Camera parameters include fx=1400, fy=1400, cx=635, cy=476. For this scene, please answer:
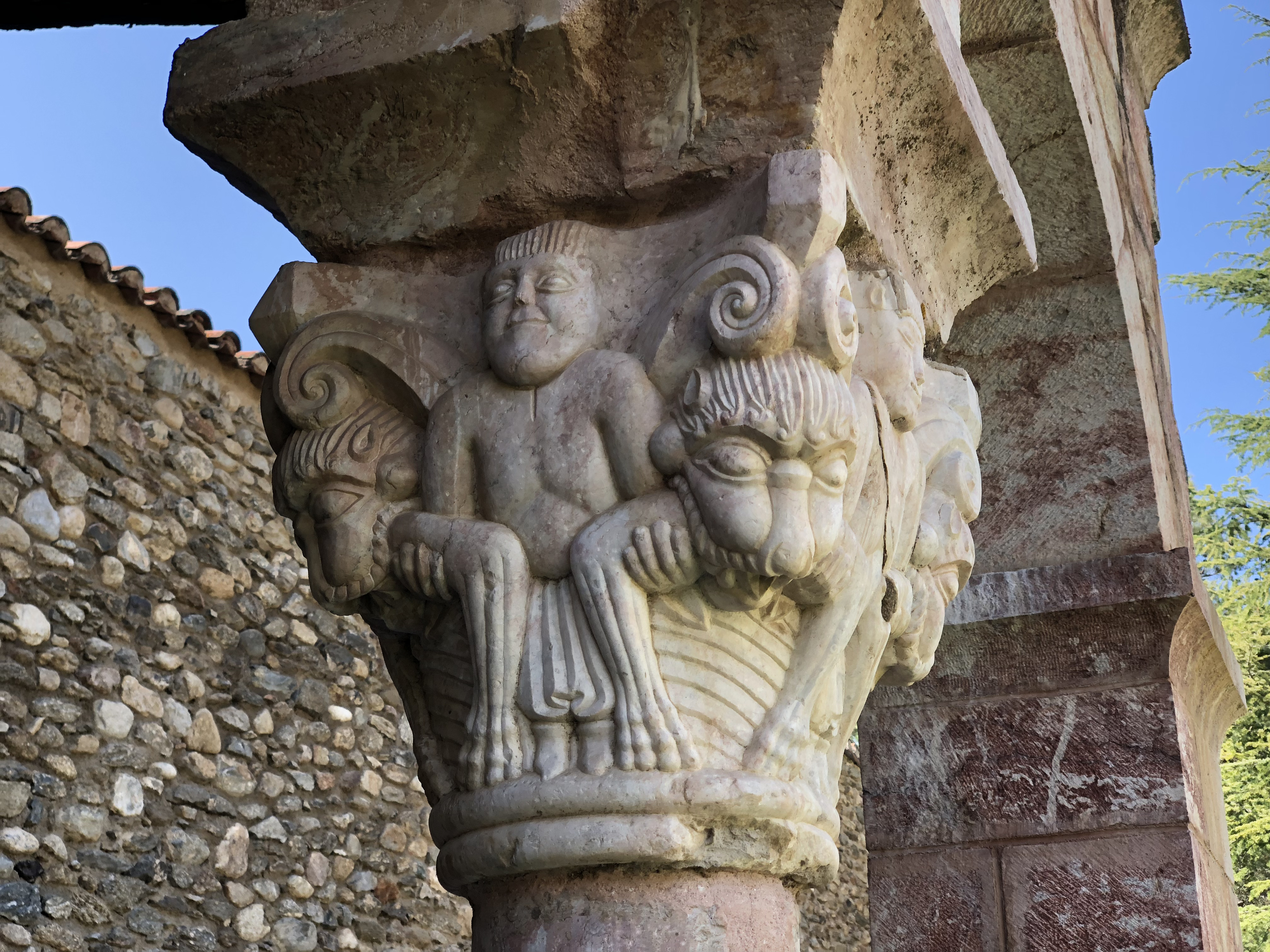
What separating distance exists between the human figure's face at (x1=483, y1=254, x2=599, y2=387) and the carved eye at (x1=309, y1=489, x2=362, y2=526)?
0.26 metres

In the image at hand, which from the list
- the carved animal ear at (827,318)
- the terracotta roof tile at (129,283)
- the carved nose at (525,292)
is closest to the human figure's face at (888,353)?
the carved animal ear at (827,318)

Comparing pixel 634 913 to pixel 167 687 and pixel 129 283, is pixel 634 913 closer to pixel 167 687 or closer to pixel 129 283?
pixel 167 687

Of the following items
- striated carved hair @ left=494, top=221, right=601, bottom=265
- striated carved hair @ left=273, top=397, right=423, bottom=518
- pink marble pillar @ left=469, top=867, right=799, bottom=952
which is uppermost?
striated carved hair @ left=494, top=221, right=601, bottom=265

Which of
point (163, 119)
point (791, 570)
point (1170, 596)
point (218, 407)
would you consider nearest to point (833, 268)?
point (791, 570)

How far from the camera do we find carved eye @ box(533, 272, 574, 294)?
1792mm

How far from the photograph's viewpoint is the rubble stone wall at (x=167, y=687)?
448 cm

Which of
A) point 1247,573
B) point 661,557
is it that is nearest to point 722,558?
point 661,557

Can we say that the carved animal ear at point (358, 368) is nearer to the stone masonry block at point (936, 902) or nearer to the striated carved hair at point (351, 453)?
the striated carved hair at point (351, 453)

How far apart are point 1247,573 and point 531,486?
38.7 feet

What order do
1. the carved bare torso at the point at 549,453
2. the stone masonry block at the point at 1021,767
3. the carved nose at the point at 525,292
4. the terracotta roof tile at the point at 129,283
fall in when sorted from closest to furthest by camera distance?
the carved bare torso at the point at 549,453 < the carved nose at the point at 525,292 < the stone masonry block at the point at 1021,767 < the terracotta roof tile at the point at 129,283

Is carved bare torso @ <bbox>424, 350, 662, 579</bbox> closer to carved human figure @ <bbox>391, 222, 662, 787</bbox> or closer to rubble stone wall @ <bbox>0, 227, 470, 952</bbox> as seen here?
carved human figure @ <bbox>391, 222, 662, 787</bbox>

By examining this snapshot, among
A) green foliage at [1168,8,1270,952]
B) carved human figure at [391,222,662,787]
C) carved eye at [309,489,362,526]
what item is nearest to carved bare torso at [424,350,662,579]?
carved human figure at [391,222,662,787]

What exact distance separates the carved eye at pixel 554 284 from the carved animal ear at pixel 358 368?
6.5 inches

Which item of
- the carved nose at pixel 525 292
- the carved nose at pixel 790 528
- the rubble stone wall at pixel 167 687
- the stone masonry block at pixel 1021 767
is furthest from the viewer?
the rubble stone wall at pixel 167 687
